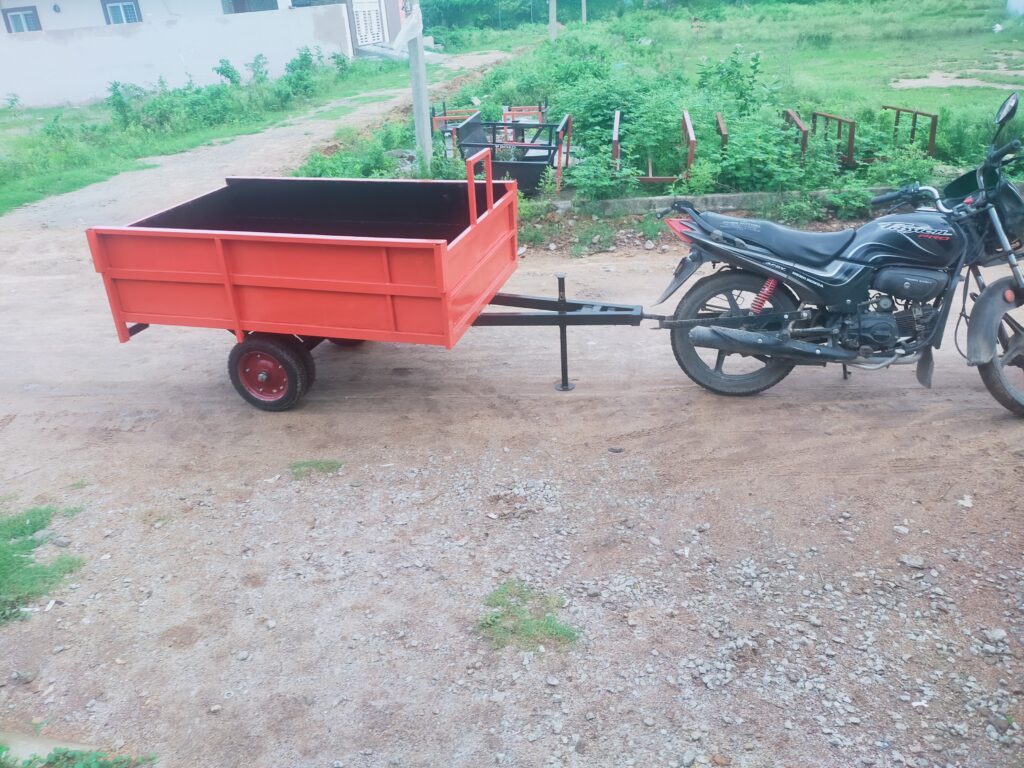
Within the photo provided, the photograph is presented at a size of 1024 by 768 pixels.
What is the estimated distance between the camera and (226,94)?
21.8 meters

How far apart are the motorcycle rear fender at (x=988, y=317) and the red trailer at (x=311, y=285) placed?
6.43 ft

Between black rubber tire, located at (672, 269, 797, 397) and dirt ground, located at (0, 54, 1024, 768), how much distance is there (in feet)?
0.46

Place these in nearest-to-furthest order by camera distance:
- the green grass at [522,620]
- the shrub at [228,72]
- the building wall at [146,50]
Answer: the green grass at [522,620], the shrub at [228,72], the building wall at [146,50]

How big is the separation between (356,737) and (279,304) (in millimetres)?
2927

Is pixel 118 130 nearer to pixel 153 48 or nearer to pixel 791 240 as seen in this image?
pixel 153 48

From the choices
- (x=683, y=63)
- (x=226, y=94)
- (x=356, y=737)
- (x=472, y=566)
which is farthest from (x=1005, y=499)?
(x=226, y=94)

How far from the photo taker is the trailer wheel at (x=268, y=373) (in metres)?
5.59

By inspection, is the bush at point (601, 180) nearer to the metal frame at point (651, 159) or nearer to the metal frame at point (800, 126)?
the metal frame at point (651, 159)

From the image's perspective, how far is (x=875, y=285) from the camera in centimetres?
501

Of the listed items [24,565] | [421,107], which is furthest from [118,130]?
[24,565]

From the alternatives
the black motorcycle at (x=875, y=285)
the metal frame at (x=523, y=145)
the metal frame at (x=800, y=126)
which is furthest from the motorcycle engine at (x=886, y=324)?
the metal frame at (x=523, y=145)

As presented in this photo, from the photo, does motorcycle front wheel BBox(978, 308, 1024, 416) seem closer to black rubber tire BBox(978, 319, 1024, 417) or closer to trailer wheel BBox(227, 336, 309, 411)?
black rubber tire BBox(978, 319, 1024, 417)

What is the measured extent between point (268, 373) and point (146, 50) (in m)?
26.6

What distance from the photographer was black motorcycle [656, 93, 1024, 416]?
4863 mm
